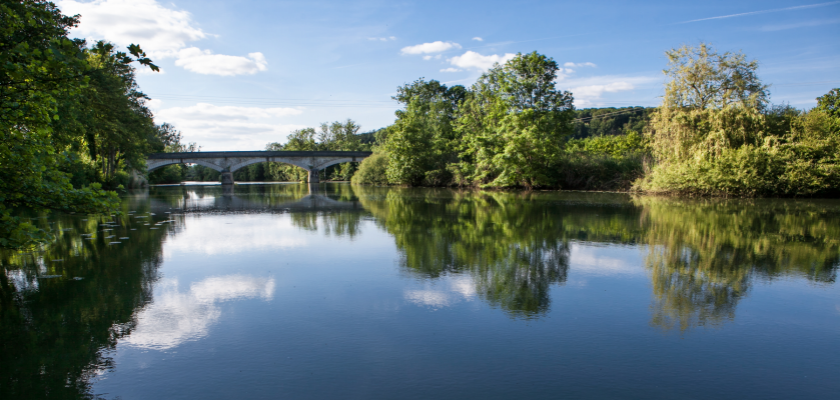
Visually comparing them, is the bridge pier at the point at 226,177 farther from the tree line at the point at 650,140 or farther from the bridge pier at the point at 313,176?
the tree line at the point at 650,140

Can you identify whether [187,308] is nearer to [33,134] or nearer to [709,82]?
[33,134]

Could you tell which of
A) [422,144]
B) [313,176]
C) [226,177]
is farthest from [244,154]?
[422,144]

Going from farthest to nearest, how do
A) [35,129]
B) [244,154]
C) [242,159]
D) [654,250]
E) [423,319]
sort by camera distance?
1. [242,159]
2. [244,154]
3. [654,250]
4. [35,129]
5. [423,319]

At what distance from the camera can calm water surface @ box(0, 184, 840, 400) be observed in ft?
13.2

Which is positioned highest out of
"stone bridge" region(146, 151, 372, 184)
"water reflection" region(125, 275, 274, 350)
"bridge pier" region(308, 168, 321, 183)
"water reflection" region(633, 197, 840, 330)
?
"stone bridge" region(146, 151, 372, 184)

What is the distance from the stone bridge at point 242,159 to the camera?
68250 mm

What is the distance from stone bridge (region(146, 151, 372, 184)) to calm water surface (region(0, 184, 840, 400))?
6350 cm

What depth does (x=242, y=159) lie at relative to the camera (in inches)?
2916

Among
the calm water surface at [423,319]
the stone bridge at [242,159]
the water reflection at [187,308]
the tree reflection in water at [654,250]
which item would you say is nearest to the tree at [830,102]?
the tree reflection in water at [654,250]

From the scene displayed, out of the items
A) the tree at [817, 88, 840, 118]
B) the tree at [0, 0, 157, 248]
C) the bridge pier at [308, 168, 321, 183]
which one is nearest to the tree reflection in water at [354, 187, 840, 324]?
the tree at [0, 0, 157, 248]

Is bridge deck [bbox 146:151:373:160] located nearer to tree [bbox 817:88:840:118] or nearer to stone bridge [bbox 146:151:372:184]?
stone bridge [bbox 146:151:372:184]

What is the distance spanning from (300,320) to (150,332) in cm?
151

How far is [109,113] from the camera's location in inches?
1195

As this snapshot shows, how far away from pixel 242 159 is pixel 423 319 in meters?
73.8
